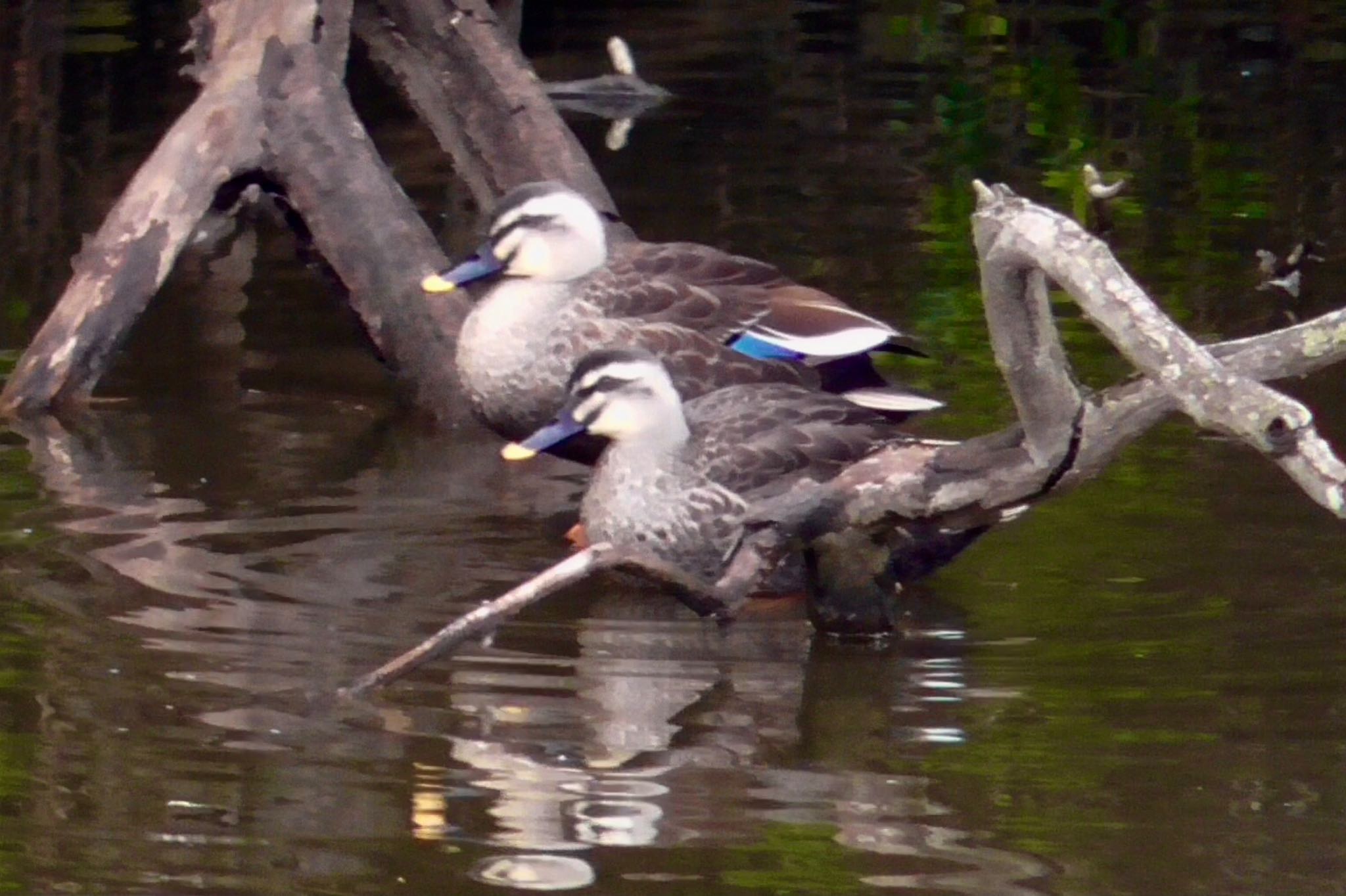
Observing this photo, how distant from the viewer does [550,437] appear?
21.9 feet

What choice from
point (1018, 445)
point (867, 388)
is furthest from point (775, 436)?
point (1018, 445)

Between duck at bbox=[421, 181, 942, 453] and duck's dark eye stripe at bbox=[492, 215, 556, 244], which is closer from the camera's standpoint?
duck at bbox=[421, 181, 942, 453]

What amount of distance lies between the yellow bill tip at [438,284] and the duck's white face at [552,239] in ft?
0.98

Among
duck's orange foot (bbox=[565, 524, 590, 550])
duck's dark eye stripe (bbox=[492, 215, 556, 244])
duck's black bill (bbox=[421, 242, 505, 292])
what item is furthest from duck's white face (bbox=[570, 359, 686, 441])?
duck's black bill (bbox=[421, 242, 505, 292])

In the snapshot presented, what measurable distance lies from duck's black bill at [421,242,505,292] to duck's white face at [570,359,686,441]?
1.23 m

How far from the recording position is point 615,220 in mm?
8492

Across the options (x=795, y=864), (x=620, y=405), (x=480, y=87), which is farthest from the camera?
(x=480, y=87)

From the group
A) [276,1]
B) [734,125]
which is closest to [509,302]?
[276,1]

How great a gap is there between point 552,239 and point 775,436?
4.51ft

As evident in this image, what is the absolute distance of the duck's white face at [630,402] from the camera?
20.9 feet

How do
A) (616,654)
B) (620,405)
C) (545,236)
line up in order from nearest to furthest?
1. (616,654)
2. (620,405)
3. (545,236)

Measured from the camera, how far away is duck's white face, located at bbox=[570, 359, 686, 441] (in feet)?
20.9

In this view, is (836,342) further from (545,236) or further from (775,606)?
(775,606)

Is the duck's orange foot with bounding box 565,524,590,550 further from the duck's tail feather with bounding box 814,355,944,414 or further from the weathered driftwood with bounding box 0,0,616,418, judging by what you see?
the weathered driftwood with bounding box 0,0,616,418
